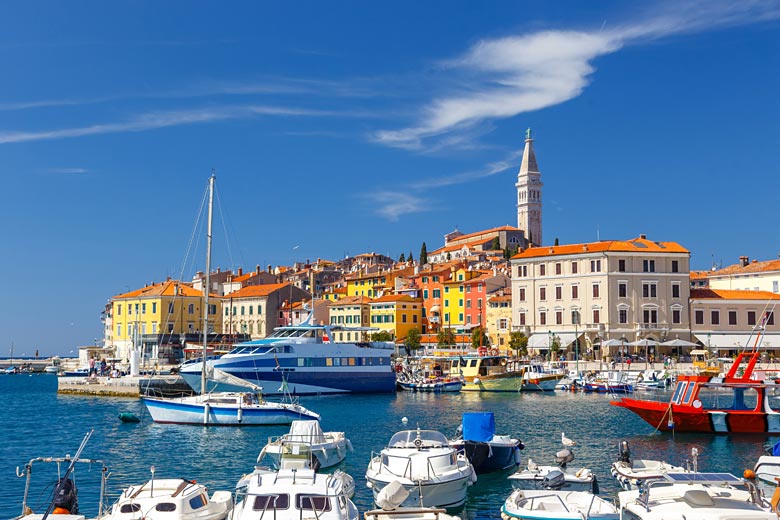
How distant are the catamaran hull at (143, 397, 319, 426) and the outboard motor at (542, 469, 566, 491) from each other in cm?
1746

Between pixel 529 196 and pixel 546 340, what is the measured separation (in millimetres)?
92150

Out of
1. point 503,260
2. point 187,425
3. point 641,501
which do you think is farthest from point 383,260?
point 641,501

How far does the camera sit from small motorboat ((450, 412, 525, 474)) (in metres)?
24.0

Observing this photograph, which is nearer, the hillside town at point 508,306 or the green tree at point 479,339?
the hillside town at point 508,306

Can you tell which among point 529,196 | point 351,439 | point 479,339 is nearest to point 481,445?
point 351,439

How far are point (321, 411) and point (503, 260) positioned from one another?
246 ft

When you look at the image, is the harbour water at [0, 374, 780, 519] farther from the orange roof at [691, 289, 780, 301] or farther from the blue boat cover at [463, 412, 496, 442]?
the orange roof at [691, 289, 780, 301]

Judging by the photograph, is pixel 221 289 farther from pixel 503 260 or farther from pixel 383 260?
pixel 503 260

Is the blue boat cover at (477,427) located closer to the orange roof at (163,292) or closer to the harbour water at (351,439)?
the harbour water at (351,439)

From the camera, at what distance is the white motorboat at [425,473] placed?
19.2 metres

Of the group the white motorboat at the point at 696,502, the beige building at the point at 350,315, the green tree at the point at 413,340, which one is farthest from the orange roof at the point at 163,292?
the white motorboat at the point at 696,502

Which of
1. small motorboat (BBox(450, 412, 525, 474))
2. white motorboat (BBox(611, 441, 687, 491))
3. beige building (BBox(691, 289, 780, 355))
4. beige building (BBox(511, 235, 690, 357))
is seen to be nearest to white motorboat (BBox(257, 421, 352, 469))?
small motorboat (BBox(450, 412, 525, 474))

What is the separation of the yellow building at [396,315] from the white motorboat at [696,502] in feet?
262

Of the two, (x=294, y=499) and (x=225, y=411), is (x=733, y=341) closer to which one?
(x=225, y=411)
